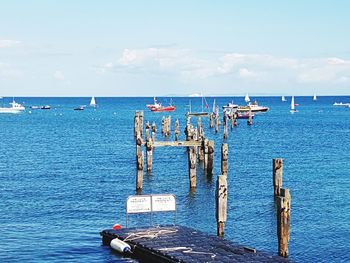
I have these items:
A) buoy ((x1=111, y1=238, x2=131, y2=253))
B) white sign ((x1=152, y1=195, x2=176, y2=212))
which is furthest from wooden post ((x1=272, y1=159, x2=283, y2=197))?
buoy ((x1=111, y1=238, x2=131, y2=253))

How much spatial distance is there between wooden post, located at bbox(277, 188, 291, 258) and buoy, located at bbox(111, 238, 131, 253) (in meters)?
7.55

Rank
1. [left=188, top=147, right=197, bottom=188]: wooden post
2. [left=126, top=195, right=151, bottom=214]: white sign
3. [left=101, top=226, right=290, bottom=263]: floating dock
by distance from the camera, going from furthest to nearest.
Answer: [left=188, top=147, right=197, bottom=188]: wooden post < [left=126, top=195, right=151, bottom=214]: white sign < [left=101, top=226, right=290, bottom=263]: floating dock

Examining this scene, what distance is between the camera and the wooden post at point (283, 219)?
33806mm

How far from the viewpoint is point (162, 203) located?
127 feet

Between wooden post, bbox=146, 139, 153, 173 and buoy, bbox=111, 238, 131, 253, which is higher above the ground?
wooden post, bbox=146, 139, 153, 173

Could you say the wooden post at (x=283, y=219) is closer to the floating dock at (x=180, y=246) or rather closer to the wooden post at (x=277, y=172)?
the floating dock at (x=180, y=246)

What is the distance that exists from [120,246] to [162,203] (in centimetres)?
435

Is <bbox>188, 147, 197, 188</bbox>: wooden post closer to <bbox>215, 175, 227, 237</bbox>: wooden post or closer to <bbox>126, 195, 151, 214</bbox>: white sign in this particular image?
<bbox>126, 195, 151, 214</bbox>: white sign

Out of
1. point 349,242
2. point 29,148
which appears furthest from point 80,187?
point 29,148

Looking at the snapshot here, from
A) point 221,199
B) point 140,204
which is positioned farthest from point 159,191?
point 221,199

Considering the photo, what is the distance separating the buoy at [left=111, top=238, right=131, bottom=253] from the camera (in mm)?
35156

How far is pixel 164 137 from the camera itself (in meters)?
111

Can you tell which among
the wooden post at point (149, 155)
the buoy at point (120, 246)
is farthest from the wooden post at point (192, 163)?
the buoy at point (120, 246)

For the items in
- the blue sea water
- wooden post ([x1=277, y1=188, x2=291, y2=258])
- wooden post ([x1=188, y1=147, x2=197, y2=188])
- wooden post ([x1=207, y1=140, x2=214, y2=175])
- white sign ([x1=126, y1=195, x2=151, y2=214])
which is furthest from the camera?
wooden post ([x1=207, y1=140, x2=214, y2=175])
